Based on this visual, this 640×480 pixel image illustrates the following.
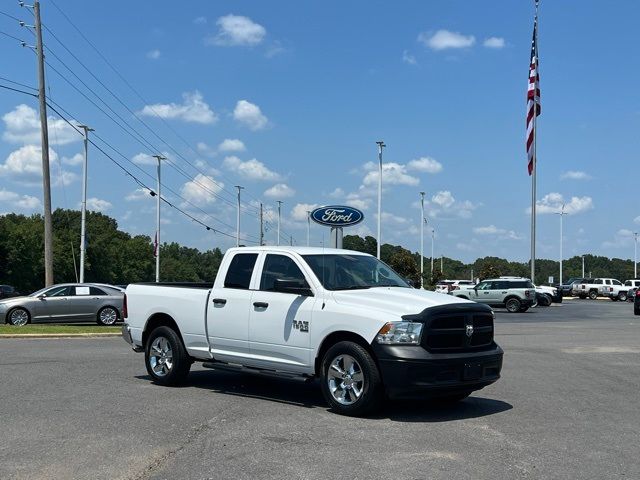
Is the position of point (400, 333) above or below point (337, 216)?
below

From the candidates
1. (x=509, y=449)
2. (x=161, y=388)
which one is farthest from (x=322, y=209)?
(x=509, y=449)

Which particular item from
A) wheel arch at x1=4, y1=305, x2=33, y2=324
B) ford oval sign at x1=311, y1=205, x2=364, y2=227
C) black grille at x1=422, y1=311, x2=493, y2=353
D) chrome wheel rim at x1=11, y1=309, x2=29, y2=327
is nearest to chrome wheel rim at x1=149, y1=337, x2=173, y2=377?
black grille at x1=422, y1=311, x2=493, y2=353

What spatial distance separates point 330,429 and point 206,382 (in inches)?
155

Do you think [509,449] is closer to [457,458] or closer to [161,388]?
[457,458]

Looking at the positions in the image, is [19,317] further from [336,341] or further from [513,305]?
[513,305]

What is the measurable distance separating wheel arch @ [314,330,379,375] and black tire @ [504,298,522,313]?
1325 inches

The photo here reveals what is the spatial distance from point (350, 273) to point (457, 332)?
5.61ft

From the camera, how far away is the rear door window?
32.6 ft

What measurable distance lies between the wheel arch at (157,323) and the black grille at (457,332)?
4168 millimetres

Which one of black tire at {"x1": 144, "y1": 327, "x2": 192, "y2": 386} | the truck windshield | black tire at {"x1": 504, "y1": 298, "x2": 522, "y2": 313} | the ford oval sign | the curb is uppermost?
the ford oval sign

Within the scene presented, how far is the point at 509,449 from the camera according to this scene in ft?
22.6

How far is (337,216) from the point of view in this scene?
25.0m

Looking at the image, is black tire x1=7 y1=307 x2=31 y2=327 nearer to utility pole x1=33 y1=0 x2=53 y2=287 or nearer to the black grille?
utility pole x1=33 y1=0 x2=53 y2=287

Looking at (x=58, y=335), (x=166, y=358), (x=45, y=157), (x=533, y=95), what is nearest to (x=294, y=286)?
(x=166, y=358)
